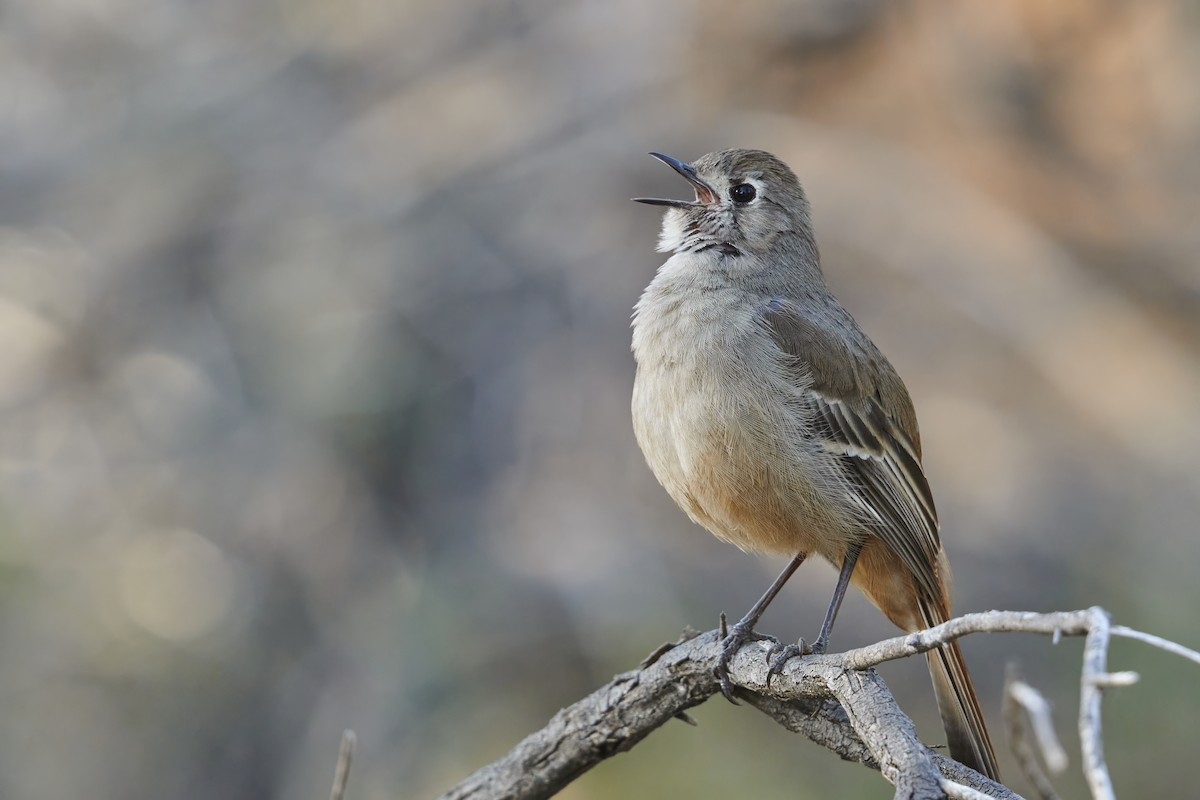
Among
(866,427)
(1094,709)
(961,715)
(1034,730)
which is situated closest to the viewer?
(1094,709)

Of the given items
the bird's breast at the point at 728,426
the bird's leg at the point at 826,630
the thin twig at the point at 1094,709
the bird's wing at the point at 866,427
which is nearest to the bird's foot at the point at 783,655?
the bird's leg at the point at 826,630

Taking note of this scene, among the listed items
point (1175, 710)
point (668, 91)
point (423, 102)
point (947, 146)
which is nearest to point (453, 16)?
point (423, 102)

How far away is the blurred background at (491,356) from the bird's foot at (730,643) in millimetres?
3238

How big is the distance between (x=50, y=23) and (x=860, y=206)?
6289mm

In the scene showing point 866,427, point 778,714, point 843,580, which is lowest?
point 778,714

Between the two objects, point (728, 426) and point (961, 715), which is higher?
point (728, 426)

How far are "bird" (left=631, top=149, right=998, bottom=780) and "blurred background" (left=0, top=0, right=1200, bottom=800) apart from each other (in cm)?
290

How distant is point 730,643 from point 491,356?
4972 millimetres

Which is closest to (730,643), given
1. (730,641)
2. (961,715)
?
(730,641)

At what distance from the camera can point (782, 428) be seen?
383cm

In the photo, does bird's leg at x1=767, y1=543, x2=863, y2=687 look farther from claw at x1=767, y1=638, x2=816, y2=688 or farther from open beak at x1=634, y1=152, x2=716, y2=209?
open beak at x1=634, y1=152, x2=716, y2=209

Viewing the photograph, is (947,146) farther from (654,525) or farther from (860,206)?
(654,525)

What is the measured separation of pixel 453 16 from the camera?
32.7ft

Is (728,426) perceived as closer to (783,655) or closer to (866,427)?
(866,427)
